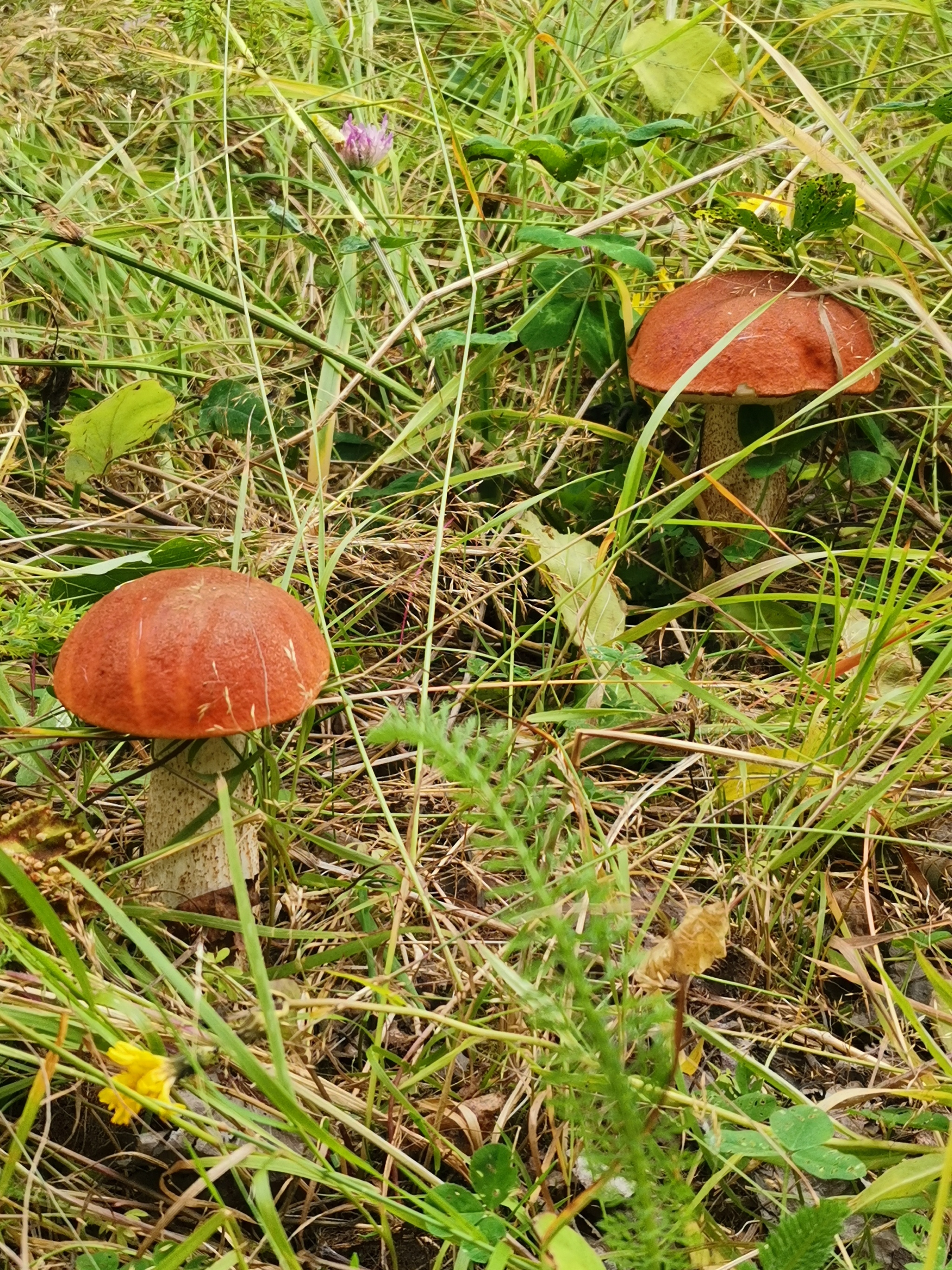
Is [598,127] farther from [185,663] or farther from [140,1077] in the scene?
[140,1077]

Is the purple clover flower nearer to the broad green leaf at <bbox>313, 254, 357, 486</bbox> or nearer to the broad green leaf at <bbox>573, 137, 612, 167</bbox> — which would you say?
the broad green leaf at <bbox>313, 254, 357, 486</bbox>

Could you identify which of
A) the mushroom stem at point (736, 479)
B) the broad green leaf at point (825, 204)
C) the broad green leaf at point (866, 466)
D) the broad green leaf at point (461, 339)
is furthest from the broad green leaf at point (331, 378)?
the broad green leaf at point (866, 466)

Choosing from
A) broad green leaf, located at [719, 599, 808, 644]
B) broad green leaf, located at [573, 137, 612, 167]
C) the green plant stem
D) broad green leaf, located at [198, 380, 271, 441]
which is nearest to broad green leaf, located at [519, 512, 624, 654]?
broad green leaf, located at [719, 599, 808, 644]

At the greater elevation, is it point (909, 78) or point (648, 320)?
point (909, 78)

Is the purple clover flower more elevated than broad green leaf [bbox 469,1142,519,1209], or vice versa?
the purple clover flower

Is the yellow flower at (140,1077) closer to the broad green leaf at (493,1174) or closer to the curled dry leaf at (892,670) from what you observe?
the broad green leaf at (493,1174)

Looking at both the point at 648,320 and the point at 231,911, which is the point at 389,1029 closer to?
the point at 231,911

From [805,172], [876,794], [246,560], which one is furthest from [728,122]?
[876,794]
